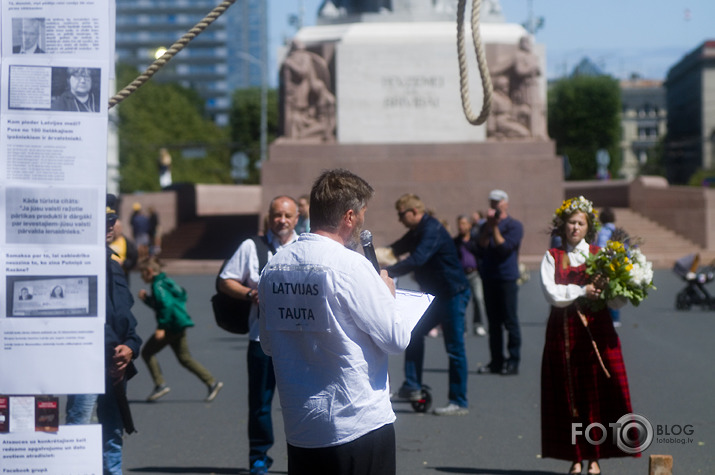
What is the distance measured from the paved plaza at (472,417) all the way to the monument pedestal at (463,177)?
12.8 metres

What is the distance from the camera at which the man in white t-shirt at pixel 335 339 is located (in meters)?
4.36

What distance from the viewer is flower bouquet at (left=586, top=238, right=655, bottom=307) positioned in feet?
24.5

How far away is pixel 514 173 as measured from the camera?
28734 mm

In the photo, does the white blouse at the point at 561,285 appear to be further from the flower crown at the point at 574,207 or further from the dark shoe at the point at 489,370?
the dark shoe at the point at 489,370

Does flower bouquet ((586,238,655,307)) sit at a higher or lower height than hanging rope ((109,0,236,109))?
lower

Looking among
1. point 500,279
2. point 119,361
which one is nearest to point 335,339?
point 119,361

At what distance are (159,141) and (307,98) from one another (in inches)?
2237

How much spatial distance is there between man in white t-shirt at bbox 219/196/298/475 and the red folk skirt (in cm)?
163

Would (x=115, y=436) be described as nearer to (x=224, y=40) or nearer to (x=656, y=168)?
(x=656, y=168)

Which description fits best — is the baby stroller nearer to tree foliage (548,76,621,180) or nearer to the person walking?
the person walking

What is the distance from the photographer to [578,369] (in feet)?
24.6

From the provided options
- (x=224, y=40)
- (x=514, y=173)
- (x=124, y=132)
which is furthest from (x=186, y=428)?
(x=224, y=40)

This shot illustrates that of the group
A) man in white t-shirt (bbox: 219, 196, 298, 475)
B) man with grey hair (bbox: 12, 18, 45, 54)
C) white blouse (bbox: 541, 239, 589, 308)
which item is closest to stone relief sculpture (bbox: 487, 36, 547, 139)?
white blouse (bbox: 541, 239, 589, 308)

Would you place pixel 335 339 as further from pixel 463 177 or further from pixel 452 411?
pixel 463 177
